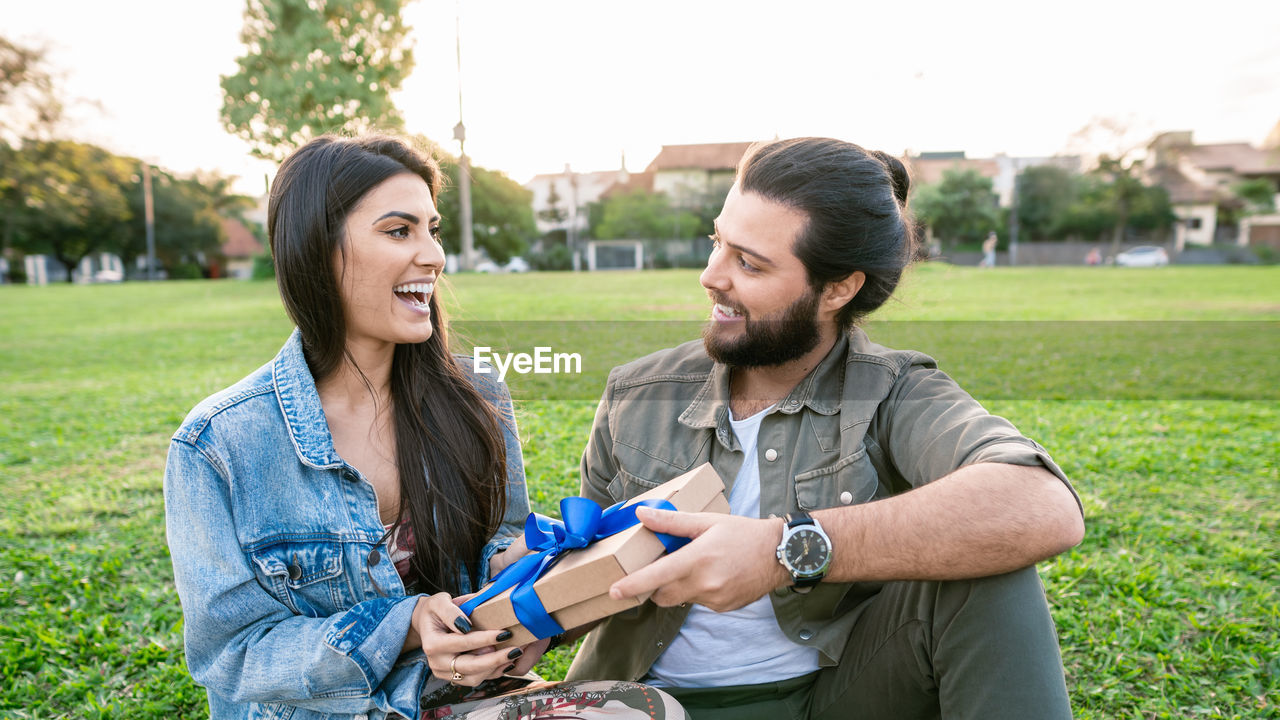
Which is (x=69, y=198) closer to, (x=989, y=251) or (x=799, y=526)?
(x=989, y=251)

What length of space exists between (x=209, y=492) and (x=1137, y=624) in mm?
3139

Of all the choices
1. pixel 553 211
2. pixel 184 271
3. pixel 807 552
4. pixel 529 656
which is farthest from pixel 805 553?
pixel 184 271

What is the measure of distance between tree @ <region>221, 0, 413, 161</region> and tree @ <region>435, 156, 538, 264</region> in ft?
25.3

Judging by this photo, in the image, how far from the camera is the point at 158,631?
10.3 ft

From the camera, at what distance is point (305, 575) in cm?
168

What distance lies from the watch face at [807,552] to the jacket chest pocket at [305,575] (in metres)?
0.94

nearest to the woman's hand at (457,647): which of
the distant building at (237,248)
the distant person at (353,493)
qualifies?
the distant person at (353,493)

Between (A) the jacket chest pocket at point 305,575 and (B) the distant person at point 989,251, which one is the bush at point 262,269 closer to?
(B) the distant person at point 989,251

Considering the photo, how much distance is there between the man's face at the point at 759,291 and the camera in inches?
82.7

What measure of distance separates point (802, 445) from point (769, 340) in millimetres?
289

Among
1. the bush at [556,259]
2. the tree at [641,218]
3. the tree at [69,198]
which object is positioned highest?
the tree at [69,198]

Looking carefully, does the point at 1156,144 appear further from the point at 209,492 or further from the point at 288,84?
the point at 209,492

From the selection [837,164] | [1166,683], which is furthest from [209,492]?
[1166,683]

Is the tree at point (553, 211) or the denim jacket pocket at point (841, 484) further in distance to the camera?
the tree at point (553, 211)
